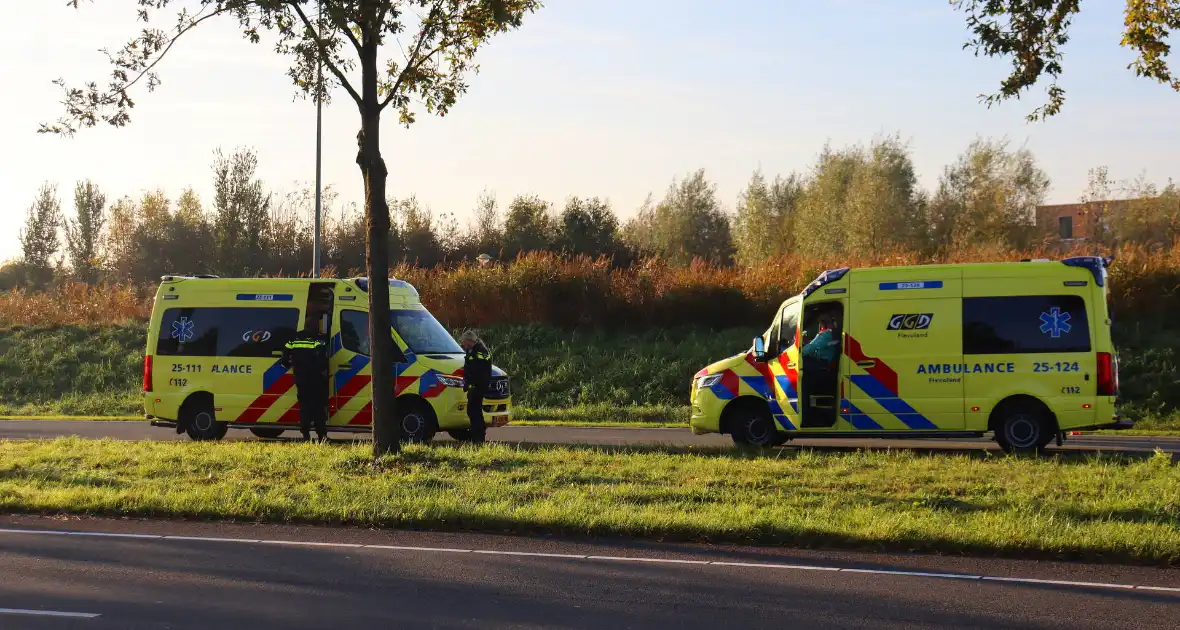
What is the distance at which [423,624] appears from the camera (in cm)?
681

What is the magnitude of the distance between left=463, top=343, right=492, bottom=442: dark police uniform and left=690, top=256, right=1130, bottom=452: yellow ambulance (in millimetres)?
3290

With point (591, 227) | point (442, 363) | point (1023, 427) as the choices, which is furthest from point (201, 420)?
point (591, 227)

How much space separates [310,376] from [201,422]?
111 inches

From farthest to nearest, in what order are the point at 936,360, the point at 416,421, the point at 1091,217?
the point at 1091,217, the point at 416,421, the point at 936,360

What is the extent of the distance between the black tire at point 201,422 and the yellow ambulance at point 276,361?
0.02 metres

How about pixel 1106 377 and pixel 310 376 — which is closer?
pixel 1106 377

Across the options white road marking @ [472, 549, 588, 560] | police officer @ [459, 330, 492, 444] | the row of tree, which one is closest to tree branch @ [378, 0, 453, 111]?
police officer @ [459, 330, 492, 444]

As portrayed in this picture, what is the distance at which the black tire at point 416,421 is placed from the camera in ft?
56.9

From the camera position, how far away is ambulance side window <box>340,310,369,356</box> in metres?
17.9

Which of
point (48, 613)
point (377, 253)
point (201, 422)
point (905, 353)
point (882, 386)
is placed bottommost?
point (48, 613)

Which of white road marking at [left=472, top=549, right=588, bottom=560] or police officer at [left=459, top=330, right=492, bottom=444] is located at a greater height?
police officer at [left=459, top=330, right=492, bottom=444]

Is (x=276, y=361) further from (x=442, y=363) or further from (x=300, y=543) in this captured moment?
(x=300, y=543)

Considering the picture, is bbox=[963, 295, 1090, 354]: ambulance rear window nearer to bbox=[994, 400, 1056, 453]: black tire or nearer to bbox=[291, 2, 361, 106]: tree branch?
bbox=[994, 400, 1056, 453]: black tire

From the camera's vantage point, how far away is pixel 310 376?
17.1 meters
